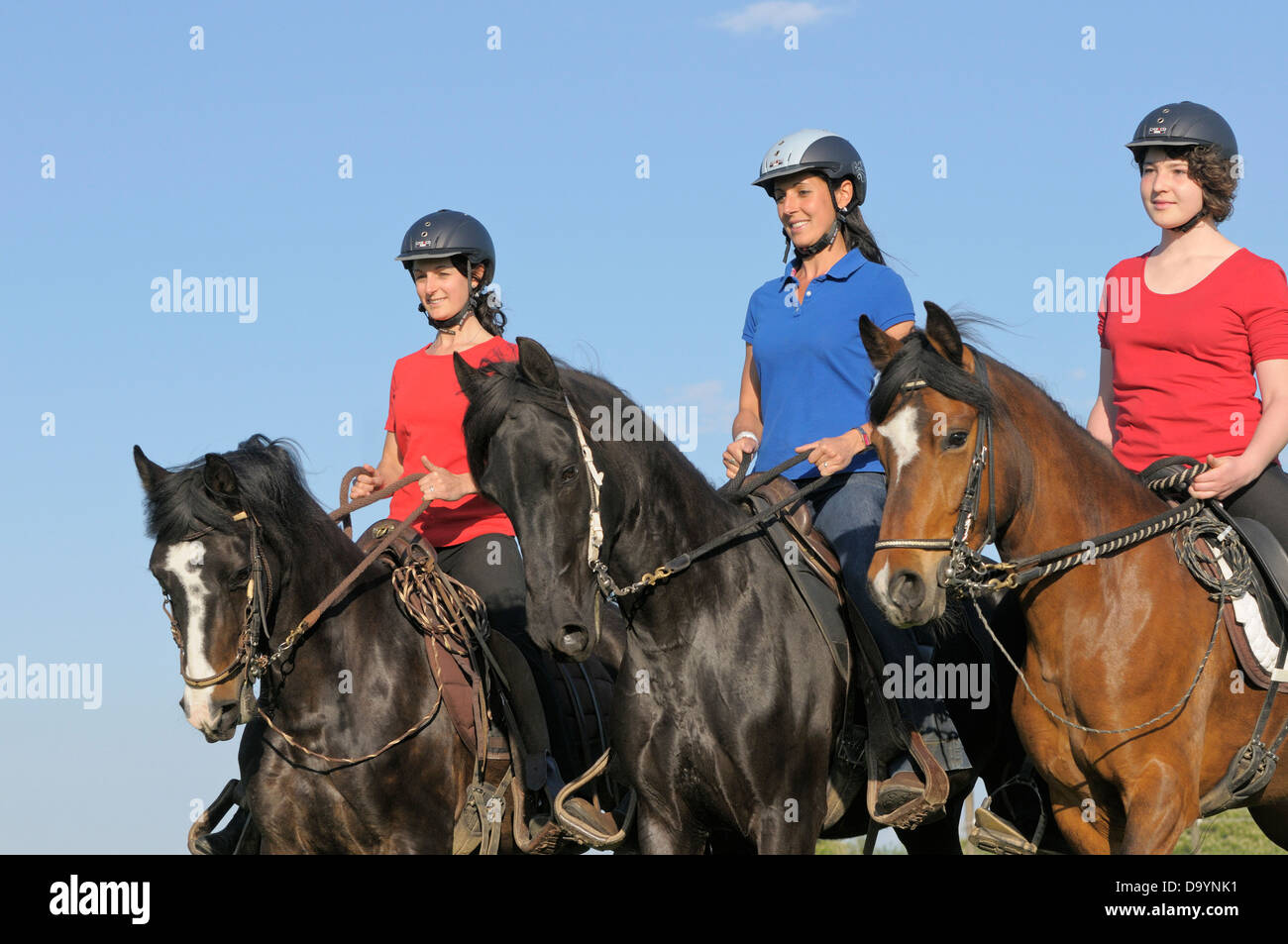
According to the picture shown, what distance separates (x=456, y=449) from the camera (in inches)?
373

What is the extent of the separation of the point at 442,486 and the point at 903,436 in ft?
10.2

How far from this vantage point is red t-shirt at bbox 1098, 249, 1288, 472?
24.6ft

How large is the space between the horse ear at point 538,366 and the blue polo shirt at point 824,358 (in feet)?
5.51

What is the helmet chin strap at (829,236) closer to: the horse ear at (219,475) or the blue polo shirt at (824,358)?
the blue polo shirt at (824,358)

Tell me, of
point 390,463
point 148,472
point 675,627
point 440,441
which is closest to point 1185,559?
point 675,627

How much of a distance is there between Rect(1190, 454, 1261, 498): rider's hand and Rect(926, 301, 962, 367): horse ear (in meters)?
1.45

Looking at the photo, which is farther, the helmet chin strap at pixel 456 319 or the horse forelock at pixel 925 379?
the helmet chin strap at pixel 456 319

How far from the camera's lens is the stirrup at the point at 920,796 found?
296 inches

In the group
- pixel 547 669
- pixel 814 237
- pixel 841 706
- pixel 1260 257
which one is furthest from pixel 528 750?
pixel 1260 257

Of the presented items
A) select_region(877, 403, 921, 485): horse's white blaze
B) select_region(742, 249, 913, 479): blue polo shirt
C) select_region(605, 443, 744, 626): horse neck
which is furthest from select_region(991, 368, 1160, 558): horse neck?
select_region(605, 443, 744, 626): horse neck

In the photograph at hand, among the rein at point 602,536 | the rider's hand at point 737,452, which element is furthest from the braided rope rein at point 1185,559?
the rider's hand at point 737,452

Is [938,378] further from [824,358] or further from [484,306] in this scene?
[484,306]

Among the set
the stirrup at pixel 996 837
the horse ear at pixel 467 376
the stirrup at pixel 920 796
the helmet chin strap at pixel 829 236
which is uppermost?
the helmet chin strap at pixel 829 236

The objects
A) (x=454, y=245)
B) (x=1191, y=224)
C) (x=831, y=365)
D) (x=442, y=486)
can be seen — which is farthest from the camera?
(x=454, y=245)
